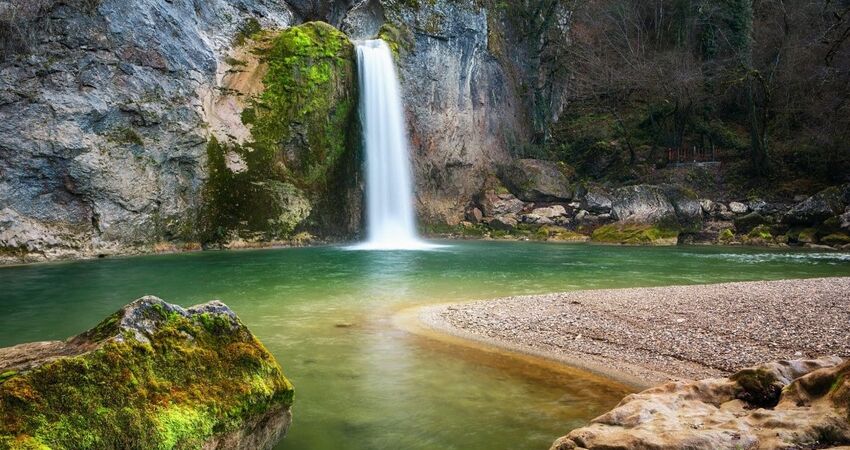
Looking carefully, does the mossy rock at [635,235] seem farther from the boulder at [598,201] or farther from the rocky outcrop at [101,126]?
the rocky outcrop at [101,126]

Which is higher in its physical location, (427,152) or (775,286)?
(427,152)

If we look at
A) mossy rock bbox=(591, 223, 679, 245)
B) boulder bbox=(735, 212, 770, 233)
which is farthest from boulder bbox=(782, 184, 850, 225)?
mossy rock bbox=(591, 223, 679, 245)

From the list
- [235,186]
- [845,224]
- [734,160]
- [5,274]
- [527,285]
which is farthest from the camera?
[734,160]

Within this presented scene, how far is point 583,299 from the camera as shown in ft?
31.4

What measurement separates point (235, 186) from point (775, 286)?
20617 mm

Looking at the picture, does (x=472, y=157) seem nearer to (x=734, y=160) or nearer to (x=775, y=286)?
(x=734, y=160)

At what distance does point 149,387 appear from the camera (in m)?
3.54

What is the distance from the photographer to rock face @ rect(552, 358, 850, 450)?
2.85 meters

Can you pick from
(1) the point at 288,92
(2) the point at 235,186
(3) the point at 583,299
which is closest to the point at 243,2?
(1) the point at 288,92

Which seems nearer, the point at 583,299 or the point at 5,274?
the point at 583,299

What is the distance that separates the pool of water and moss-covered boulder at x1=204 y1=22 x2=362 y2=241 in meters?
3.07

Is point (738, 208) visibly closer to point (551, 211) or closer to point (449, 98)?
point (551, 211)

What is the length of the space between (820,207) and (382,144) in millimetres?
19258

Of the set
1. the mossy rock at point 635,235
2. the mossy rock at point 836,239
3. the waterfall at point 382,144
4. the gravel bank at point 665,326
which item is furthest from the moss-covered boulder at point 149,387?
the mossy rock at point 836,239
